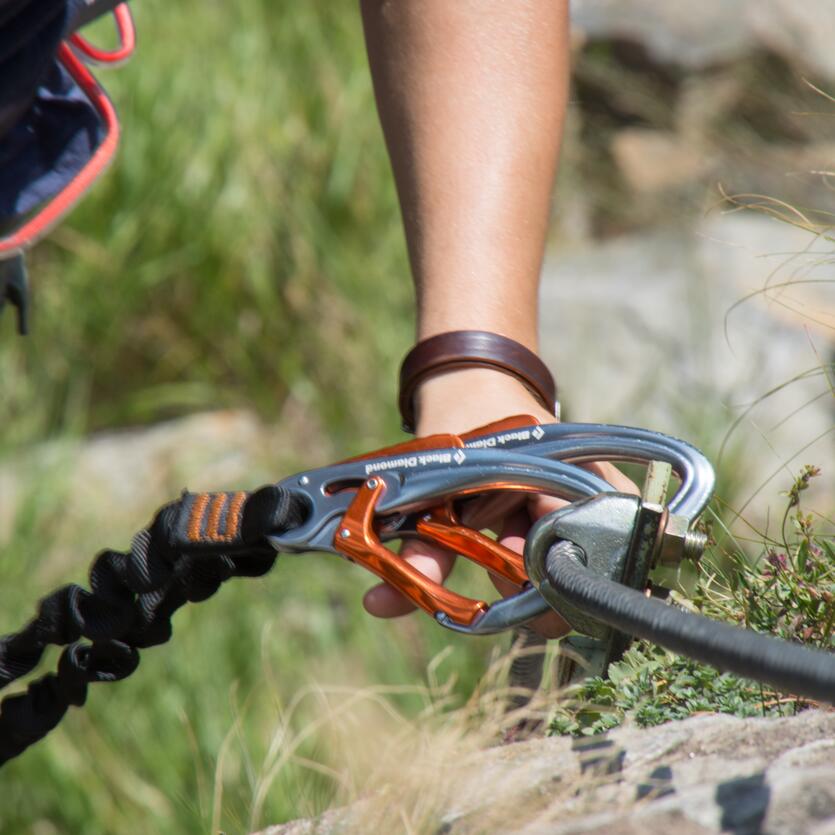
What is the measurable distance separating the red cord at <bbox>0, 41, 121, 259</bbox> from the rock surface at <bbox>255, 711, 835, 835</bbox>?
0.78 m

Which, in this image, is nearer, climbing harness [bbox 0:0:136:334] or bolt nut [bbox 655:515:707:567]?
bolt nut [bbox 655:515:707:567]

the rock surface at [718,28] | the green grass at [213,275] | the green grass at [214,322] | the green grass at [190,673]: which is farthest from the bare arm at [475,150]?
the rock surface at [718,28]

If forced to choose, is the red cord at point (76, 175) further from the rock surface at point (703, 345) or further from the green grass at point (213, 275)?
the green grass at point (213, 275)

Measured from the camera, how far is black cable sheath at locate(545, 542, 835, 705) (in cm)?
59

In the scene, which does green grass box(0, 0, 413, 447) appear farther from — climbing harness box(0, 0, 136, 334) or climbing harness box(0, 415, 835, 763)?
climbing harness box(0, 415, 835, 763)

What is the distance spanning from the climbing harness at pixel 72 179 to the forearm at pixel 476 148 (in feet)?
1.42

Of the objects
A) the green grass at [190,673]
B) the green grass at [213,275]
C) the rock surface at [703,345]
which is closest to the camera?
the green grass at [190,673]

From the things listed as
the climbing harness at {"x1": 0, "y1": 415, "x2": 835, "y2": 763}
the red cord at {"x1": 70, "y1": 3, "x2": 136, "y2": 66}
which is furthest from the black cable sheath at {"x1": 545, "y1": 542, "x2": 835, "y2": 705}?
the red cord at {"x1": 70, "y1": 3, "x2": 136, "y2": 66}

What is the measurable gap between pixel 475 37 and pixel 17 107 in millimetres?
511

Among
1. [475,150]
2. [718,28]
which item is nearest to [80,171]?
[475,150]

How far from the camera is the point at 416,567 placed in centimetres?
92

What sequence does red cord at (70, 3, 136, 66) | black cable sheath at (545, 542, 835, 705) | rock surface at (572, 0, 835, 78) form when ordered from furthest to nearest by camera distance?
1. rock surface at (572, 0, 835, 78)
2. red cord at (70, 3, 136, 66)
3. black cable sheath at (545, 542, 835, 705)

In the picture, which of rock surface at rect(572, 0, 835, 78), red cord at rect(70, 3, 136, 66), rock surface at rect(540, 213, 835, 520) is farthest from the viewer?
rock surface at rect(572, 0, 835, 78)

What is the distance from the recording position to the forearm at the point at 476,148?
1079 millimetres
